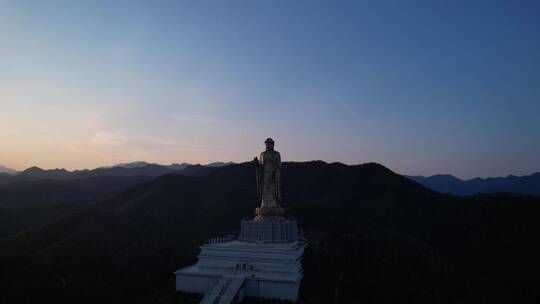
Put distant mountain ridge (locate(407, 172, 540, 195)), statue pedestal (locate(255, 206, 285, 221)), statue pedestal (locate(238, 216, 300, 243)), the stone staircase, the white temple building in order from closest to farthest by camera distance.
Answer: the stone staircase
the white temple building
statue pedestal (locate(238, 216, 300, 243))
statue pedestal (locate(255, 206, 285, 221))
distant mountain ridge (locate(407, 172, 540, 195))

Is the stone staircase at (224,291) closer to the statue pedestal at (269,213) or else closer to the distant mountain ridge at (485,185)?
the statue pedestal at (269,213)

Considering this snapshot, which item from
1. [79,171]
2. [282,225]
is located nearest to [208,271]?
[282,225]

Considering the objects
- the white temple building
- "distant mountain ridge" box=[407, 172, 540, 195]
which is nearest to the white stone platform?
the white temple building

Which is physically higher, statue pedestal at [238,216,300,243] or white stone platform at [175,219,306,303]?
statue pedestal at [238,216,300,243]

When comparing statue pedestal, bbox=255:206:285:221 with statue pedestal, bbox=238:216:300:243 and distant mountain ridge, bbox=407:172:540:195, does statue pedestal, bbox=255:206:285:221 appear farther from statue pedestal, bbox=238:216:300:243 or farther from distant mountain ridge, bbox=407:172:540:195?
distant mountain ridge, bbox=407:172:540:195

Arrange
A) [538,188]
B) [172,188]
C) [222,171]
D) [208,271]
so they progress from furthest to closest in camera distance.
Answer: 1. [538,188]
2. [222,171]
3. [172,188]
4. [208,271]

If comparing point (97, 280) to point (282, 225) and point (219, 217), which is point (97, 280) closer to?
point (282, 225)

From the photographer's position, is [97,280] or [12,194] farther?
[12,194]

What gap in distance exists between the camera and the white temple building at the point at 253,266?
19.6m

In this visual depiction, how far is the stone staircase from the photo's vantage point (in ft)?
59.8

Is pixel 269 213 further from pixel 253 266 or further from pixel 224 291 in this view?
pixel 224 291

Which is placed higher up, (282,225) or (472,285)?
(282,225)

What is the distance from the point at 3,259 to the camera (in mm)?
22234

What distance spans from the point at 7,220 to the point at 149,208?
12.3 metres
